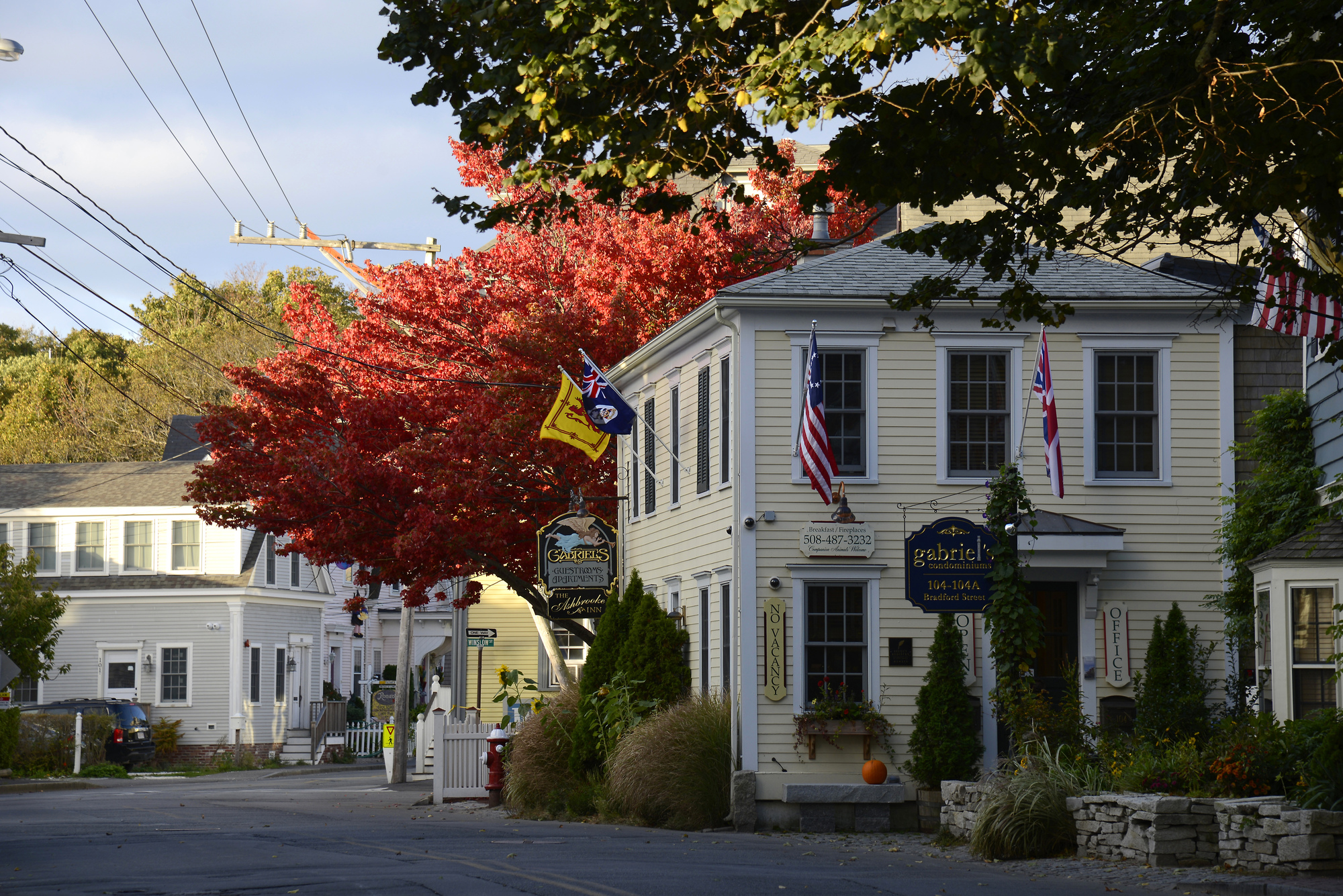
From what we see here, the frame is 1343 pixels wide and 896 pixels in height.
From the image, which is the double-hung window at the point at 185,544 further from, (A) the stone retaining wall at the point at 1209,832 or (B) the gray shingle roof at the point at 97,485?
(A) the stone retaining wall at the point at 1209,832

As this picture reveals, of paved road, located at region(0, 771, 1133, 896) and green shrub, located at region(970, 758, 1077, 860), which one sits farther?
green shrub, located at region(970, 758, 1077, 860)

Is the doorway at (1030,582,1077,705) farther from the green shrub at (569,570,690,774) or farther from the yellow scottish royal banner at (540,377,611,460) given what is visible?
the yellow scottish royal banner at (540,377,611,460)

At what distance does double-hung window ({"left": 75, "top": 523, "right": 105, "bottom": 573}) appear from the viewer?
41.2 m

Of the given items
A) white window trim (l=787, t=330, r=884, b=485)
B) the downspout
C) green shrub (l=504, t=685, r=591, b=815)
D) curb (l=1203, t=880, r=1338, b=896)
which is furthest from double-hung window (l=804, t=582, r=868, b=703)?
curb (l=1203, t=880, r=1338, b=896)

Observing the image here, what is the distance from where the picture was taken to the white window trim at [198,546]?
134 feet

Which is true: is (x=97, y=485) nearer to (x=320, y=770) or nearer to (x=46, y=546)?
(x=46, y=546)

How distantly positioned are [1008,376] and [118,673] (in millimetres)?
28417

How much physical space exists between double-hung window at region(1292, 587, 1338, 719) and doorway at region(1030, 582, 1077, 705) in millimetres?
4057

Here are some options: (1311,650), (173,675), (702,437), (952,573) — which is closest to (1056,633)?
(952,573)

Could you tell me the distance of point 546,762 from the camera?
70.9ft

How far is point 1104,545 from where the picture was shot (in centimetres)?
1900

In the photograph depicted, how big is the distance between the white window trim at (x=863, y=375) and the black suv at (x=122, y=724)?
23172 millimetres

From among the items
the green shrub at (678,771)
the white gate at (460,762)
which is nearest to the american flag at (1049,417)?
the green shrub at (678,771)

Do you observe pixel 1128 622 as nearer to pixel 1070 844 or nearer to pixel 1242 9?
pixel 1070 844
